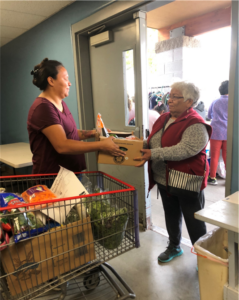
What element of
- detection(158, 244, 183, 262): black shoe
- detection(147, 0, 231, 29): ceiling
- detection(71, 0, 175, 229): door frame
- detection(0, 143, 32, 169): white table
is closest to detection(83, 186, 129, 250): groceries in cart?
detection(158, 244, 183, 262): black shoe

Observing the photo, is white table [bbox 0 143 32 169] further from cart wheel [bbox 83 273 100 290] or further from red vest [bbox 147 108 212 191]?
red vest [bbox 147 108 212 191]

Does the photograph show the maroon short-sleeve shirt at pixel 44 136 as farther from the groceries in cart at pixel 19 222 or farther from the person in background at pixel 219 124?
the person in background at pixel 219 124

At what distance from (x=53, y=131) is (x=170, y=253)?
1492 millimetres

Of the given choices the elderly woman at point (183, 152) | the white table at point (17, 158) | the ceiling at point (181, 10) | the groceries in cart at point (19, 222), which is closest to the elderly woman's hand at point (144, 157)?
the elderly woman at point (183, 152)

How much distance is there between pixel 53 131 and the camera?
1550 millimetres

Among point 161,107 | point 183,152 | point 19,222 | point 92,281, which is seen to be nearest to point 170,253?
point 92,281

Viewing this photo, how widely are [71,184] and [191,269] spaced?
4.44ft

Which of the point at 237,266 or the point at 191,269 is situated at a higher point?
the point at 237,266

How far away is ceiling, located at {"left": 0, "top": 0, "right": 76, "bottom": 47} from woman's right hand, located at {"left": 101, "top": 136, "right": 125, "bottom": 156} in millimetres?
2045

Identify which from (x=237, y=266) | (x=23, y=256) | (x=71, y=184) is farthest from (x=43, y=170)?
(x=237, y=266)

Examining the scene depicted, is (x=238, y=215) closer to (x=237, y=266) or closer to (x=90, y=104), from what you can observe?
(x=237, y=266)

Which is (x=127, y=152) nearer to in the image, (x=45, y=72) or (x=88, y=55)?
(x=45, y=72)

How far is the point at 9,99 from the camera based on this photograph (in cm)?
486

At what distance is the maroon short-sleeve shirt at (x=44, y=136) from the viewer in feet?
5.15
